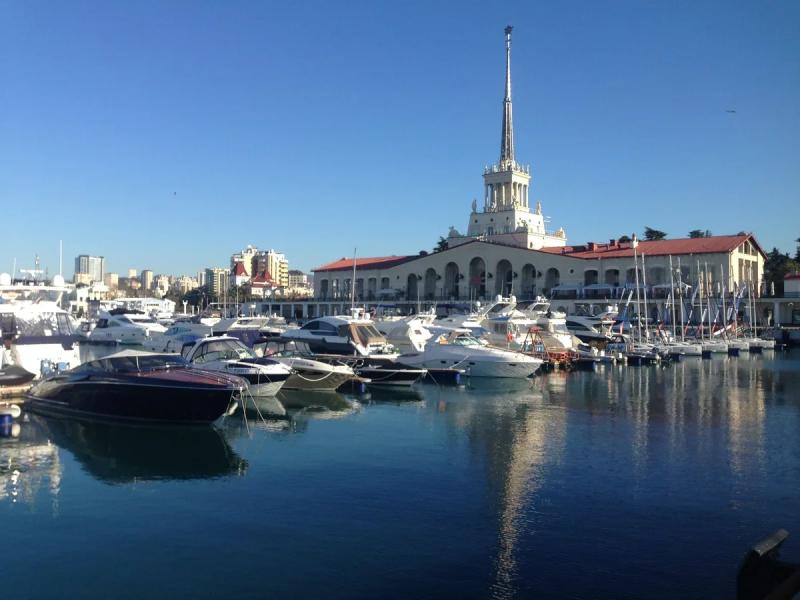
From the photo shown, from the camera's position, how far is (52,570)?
37.0 ft

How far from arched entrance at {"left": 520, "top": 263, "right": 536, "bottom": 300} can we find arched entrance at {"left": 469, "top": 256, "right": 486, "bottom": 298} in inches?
Answer: 209

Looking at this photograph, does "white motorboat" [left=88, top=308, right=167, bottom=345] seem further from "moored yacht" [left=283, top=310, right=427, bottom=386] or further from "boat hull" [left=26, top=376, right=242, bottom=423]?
"boat hull" [left=26, top=376, right=242, bottom=423]

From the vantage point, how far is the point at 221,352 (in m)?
28.7

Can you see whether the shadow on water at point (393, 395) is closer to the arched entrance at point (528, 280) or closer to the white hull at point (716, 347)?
the white hull at point (716, 347)

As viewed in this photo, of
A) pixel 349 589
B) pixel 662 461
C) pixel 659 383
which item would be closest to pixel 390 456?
pixel 662 461

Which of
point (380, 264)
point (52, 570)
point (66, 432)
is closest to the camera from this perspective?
point (52, 570)

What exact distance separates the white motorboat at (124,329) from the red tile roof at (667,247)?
157ft

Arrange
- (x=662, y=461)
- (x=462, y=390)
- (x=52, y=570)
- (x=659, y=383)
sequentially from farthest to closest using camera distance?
(x=659, y=383) < (x=462, y=390) < (x=662, y=461) < (x=52, y=570)

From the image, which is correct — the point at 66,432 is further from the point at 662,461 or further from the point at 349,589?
the point at 662,461

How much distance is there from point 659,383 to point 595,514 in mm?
25713

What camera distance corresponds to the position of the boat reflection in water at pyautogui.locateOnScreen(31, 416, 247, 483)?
56.8 feet

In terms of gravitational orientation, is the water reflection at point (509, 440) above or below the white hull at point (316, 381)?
below

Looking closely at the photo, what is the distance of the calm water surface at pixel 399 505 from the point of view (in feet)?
35.9

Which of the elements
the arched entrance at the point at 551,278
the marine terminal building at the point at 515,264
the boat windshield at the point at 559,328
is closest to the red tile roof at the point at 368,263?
the marine terminal building at the point at 515,264
